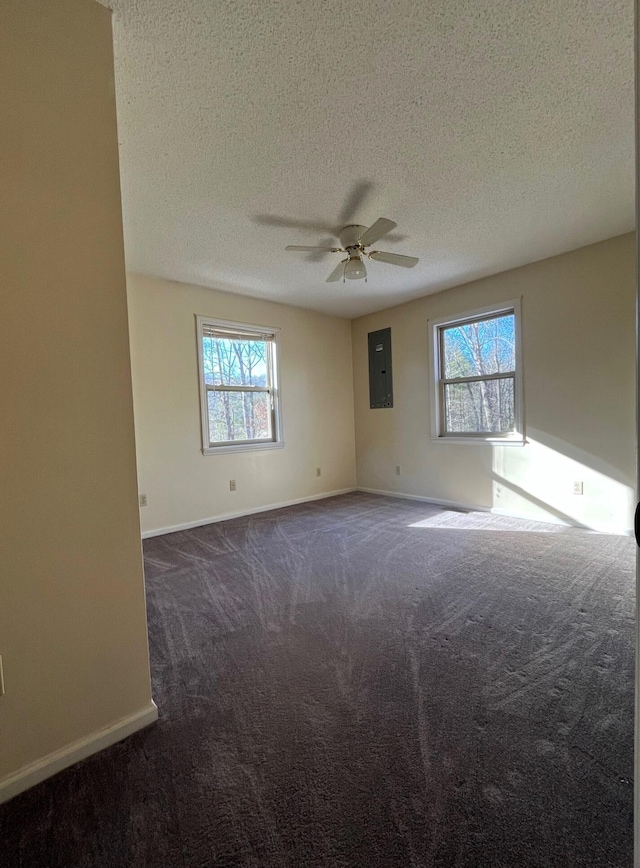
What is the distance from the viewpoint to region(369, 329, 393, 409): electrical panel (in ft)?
16.5

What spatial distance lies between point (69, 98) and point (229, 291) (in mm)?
3037

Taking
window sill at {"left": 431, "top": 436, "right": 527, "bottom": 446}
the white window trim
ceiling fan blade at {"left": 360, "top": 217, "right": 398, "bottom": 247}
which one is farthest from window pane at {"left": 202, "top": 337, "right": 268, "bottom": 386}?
window sill at {"left": 431, "top": 436, "right": 527, "bottom": 446}

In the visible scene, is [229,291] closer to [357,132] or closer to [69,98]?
[357,132]

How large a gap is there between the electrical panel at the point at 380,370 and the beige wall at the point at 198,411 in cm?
40

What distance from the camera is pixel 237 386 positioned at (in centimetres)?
435

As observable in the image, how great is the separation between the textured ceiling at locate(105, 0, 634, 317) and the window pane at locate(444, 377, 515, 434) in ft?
4.88

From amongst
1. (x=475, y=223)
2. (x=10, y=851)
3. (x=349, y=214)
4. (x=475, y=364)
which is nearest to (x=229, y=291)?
(x=349, y=214)

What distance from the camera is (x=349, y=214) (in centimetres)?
260

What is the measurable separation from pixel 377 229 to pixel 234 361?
2.45 m

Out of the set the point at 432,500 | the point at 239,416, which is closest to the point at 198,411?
the point at 239,416

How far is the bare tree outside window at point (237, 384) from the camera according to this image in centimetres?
415

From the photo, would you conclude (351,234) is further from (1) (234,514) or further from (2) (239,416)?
(1) (234,514)

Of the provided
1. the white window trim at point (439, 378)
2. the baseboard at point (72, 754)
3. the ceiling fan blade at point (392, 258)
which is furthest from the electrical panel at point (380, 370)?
the baseboard at point (72, 754)

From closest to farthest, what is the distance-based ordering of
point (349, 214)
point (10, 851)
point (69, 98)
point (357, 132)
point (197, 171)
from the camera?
point (10, 851), point (69, 98), point (357, 132), point (197, 171), point (349, 214)
